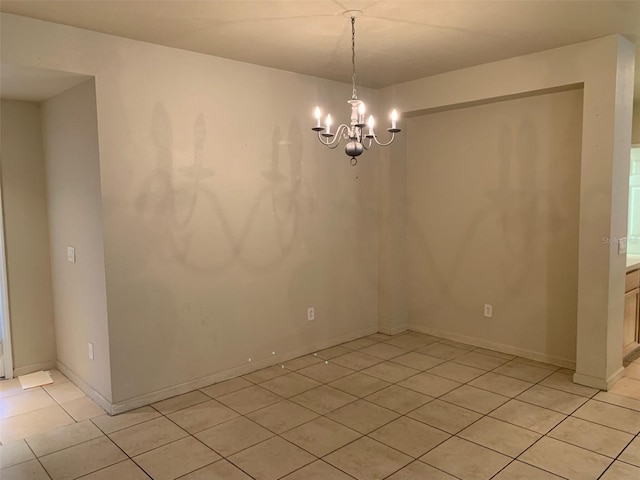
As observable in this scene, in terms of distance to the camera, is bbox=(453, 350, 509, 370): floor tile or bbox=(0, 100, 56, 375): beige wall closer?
bbox=(0, 100, 56, 375): beige wall

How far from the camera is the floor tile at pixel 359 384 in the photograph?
3496mm

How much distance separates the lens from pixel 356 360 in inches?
164

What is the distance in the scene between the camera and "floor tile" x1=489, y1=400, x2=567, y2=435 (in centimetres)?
292

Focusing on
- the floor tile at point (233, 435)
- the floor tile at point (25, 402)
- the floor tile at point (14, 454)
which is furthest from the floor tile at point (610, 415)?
the floor tile at point (25, 402)

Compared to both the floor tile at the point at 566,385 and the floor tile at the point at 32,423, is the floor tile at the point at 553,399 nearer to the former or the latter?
the floor tile at the point at 566,385

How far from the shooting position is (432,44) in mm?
3322

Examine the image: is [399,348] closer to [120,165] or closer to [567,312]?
[567,312]

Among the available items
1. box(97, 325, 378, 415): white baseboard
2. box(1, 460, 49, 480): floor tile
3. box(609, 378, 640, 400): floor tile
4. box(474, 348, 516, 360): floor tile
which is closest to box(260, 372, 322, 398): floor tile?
box(97, 325, 378, 415): white baseboard

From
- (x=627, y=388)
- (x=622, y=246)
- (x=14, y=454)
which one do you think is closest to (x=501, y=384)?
(x=627, y=388)

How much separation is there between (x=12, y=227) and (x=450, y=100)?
3807 millimetres

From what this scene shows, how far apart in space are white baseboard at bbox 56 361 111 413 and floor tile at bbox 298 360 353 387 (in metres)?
1.46

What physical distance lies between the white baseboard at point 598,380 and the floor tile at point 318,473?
212 centimetres

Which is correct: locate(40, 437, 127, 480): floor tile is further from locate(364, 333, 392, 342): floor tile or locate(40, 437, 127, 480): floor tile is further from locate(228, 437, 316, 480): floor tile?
locate(364, 333, 392, 342): floor tile

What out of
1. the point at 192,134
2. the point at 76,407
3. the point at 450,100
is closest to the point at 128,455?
the point at 76,407
